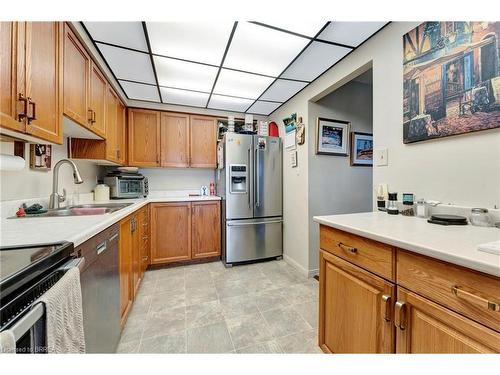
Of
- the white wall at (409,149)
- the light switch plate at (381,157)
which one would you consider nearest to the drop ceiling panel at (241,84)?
the white wall at (409,149)

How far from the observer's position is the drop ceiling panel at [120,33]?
1449mm

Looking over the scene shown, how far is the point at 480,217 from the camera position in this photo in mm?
943

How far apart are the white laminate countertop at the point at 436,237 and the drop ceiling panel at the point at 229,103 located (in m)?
2.26

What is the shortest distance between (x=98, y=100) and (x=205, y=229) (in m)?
1.87

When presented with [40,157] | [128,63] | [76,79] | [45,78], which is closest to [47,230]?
[45,78]

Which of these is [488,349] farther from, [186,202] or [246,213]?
[186,202]

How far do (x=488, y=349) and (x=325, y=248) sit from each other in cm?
68

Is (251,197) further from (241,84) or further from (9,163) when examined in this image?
(9,163)

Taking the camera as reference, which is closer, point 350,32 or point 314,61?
point 350,32

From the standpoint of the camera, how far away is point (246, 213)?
9.18ft

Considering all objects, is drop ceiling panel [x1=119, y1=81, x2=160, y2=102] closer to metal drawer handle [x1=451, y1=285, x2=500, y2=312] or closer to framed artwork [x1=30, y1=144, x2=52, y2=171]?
framed artwork [x1=30, y1=144, x2=52, y2=171]

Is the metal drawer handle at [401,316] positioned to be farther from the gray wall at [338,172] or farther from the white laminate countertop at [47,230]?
the gray wall at [338,172]

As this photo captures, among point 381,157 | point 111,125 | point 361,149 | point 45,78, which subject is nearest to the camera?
point 45,78

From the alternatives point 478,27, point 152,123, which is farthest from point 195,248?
point 478,27
